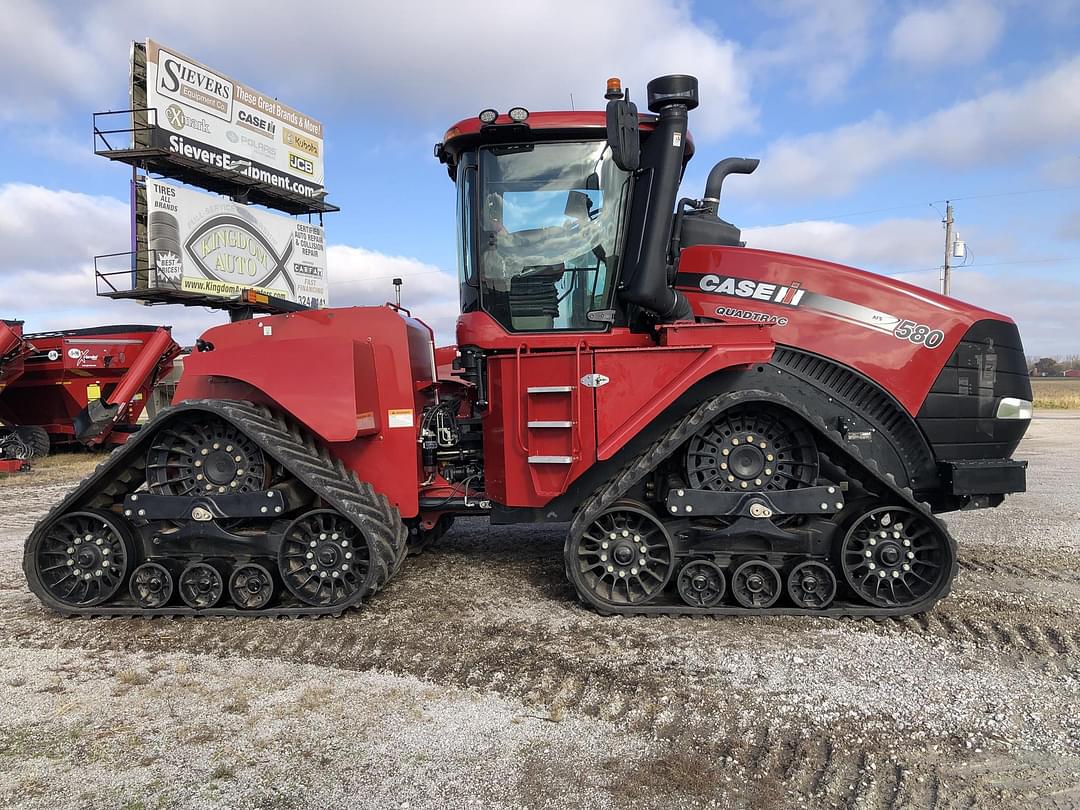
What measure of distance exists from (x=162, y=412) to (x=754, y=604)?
3.72 m

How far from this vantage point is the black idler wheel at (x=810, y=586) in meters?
4.19

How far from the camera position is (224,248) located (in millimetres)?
22938

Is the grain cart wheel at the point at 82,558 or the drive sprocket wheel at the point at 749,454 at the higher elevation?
the drive sprocket wheel at the point at 749,454

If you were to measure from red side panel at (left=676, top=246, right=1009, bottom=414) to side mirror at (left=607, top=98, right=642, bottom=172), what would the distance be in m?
1.17

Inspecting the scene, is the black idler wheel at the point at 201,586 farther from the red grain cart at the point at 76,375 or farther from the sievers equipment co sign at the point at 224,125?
the sievers equipment co sign at the point at 224,125

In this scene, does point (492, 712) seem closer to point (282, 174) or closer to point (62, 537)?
point (62, 537)

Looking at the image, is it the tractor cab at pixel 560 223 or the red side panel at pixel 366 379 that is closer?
the tractor cab at pixel 560 223

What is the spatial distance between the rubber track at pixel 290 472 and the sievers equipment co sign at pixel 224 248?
16.6m

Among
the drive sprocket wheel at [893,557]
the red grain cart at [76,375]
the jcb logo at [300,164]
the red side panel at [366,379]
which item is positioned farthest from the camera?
the jcb logo at [300,164]

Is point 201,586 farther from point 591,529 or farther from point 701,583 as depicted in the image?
point 701,583

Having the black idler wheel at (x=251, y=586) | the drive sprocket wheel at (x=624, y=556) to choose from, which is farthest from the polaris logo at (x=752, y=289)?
the black idler wheel at (x=251, y=586)

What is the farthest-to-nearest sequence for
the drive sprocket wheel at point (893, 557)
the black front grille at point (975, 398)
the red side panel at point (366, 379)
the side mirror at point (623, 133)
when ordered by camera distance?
the red side panel at point (366, 379), the black front grille at point (975, 398), the drive sprocket wheel at point (893, 557), the side mirror at point (623, 133)

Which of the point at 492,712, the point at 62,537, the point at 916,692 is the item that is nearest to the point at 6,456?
the point at 62,537

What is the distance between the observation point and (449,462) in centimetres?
521
